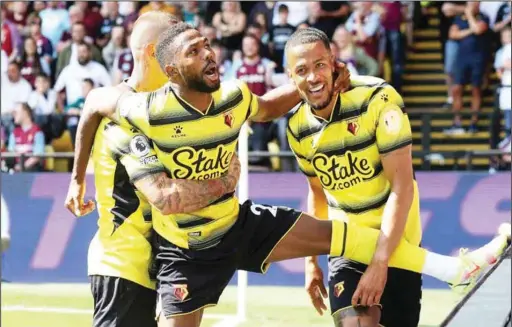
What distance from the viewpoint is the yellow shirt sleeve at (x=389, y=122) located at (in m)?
4.89

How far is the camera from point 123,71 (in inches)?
570

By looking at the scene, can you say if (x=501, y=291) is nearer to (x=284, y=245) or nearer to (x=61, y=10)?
(x=284, y=245)

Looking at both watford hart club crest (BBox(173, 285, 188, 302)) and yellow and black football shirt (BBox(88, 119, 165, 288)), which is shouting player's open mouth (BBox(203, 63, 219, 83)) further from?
watford hart club crest (BBox(173, 285, 188, 302))

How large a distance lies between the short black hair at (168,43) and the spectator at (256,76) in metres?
8.03

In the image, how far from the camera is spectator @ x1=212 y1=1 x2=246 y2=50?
47.8ft

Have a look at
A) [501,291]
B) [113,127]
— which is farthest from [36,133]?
[501,291]

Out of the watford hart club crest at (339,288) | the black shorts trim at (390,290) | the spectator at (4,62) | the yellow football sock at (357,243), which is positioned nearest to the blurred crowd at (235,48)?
the spectator at (4,62)

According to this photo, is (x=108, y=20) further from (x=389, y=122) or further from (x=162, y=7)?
(x=389, y=122)

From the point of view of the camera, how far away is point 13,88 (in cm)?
1506

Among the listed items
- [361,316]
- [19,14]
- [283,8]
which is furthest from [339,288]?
[19,14]

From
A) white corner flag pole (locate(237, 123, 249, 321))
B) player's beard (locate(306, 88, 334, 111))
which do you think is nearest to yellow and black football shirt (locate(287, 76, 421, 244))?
player's beard (locate(306, 88, 334, 111))

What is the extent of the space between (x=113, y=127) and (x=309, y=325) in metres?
4.38

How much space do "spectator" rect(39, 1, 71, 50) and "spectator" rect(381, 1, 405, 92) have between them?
4.99 m

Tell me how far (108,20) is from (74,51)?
1024 mm
